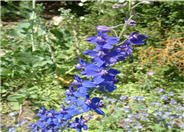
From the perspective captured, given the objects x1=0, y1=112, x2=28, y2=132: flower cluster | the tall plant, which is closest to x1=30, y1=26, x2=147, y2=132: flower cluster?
the tall plant

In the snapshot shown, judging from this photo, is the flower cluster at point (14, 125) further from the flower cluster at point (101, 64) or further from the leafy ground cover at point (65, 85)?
the flower cluster at point (101, 64)

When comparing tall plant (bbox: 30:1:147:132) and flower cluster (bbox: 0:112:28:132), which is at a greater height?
tall plant (bbox: 30:1:147:132)

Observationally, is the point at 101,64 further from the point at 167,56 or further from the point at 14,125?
the point at 167,56

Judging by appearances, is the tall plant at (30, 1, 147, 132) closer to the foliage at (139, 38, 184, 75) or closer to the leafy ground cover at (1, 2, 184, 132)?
the leafy ground cover at (1, 2, 184, 132)

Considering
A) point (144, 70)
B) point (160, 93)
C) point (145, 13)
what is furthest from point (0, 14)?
point (160, 93)

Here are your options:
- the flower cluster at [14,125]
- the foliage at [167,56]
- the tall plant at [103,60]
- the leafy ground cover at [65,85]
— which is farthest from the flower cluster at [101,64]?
the foliage at [167,56]

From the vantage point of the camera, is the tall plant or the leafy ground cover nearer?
the tall plant

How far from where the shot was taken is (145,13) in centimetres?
507

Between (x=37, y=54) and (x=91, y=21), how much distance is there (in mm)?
2812

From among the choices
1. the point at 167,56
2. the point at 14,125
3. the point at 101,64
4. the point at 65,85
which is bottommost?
the point at 14,125

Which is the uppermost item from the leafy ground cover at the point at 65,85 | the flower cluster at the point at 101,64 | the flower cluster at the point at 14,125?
the flower cluster at the point at 101,64

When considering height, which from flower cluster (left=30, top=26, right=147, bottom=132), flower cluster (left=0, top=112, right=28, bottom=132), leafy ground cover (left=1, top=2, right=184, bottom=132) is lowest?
flower cluster (left=0, top=112, right=28, bottom=132)

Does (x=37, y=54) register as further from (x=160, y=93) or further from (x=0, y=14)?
(x=0, y=14)

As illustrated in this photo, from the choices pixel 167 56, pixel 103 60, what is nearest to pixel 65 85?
pixel 167 56
